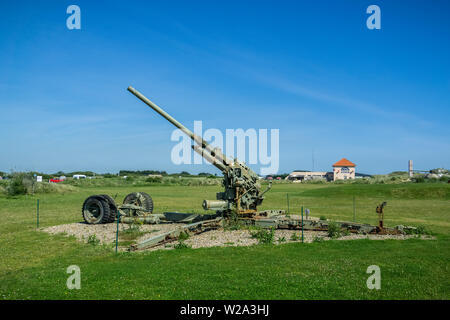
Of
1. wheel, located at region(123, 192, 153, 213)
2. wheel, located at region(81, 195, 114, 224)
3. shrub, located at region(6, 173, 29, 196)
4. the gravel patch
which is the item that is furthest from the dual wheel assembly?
shrub, located at region(6, 173, 29, 196)

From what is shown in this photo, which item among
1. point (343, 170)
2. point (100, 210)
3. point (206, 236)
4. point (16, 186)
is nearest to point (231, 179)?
point (206, 236)

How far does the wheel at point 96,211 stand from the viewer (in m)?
15.6

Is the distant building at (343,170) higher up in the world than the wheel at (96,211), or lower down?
higher up

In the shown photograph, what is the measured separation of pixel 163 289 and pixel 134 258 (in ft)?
9.95

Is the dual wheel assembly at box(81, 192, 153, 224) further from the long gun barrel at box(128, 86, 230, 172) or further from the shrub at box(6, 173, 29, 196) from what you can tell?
the shrub at box(6, 173, 29, 196)

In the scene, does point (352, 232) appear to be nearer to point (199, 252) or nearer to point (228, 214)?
point (228, 214)

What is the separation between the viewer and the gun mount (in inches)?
559

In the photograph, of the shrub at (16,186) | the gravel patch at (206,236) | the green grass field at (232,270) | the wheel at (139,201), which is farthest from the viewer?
the shrub at (16,186)

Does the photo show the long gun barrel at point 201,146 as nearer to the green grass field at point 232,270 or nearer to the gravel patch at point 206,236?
the gravel patch at point 206,236

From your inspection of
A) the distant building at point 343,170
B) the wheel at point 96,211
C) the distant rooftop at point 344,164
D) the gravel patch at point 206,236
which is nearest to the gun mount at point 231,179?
the gravel patch at point 206,236

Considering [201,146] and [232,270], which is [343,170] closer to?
[201,146]
